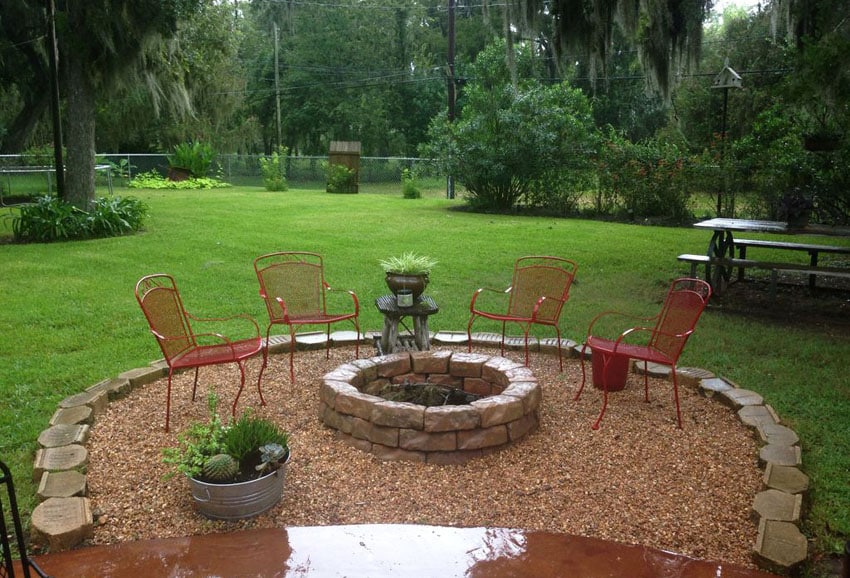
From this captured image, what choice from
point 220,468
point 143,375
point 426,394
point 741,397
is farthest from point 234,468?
point 741,397

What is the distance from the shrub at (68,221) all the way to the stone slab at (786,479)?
9994 mm

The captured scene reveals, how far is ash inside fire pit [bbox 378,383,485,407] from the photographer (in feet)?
13.1

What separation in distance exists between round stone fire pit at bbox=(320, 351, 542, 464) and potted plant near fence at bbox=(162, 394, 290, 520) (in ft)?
1.86

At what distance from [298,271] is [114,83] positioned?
7.78 metres

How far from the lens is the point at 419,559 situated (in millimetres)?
2820

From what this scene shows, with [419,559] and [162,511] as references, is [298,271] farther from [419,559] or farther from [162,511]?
[419,559]

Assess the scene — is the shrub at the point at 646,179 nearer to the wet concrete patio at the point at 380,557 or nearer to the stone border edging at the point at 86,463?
the stone border edging at the point at 86,463

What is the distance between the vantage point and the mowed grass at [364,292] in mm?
Result: 4105

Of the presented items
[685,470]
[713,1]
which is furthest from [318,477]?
[713,1]

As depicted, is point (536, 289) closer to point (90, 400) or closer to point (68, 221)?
point (90, 400)

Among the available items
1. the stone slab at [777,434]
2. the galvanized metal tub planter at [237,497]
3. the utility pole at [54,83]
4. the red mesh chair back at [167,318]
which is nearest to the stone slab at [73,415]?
the red mesh chair back at [167,318]

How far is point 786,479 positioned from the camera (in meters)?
3.27

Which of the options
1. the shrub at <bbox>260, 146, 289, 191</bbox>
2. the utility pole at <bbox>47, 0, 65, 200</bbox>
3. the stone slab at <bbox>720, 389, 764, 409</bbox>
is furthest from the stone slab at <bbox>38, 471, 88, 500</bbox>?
the shrub at <bbox>260, 146, 289, 191</bbox>

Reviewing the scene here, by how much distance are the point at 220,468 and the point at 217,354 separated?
1.19 metres
